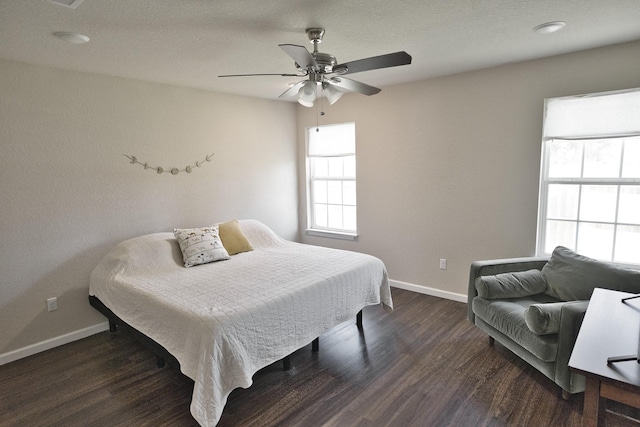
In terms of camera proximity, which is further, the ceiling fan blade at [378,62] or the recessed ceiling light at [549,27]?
the recessed ceiling light at [549,27]

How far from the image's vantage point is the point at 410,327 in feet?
10.7

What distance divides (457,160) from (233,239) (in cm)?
252

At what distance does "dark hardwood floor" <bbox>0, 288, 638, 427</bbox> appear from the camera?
2.12m

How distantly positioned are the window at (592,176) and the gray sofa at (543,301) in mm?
501

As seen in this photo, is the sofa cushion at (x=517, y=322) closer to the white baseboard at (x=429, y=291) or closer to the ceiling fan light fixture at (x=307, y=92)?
the white baseboard at (x=429, y=291)

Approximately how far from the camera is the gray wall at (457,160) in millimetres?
3131

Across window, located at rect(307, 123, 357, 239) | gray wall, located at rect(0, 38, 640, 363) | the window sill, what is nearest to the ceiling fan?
gray wall, located at rect(0, 38, 640, 363)

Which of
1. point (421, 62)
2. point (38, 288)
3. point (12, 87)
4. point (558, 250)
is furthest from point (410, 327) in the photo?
point (12, 87)

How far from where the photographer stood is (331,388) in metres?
2.41

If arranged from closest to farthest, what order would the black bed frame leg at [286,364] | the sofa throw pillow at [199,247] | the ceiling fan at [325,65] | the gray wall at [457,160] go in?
the ceiling fan at [325,65] → the black bed frame leg at [286,364] → the gray wall at [457,160] → the sofa throw pillow at [199,247]

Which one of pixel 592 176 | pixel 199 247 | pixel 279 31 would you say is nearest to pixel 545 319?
pixel 592 176

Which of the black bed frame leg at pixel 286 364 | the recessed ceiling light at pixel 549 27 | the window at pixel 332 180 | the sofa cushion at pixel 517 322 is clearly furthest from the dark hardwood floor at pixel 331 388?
the recessed ceiling light at pixel 549 27

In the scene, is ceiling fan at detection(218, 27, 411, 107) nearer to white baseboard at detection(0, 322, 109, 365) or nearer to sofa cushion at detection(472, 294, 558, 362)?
sofa cushion at detection(472, 294, 558, 362)

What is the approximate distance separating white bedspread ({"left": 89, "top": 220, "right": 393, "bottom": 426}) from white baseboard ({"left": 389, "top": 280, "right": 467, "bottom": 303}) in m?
0.95
